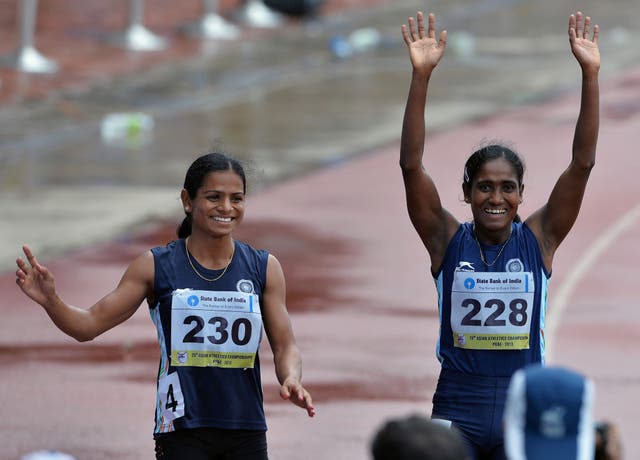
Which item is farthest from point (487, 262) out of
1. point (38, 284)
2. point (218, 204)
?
point (38, 284)

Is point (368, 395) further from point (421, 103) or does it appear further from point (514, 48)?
point (514, 48)

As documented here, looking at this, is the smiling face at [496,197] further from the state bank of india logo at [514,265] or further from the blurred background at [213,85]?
the blurred background at [213,85]

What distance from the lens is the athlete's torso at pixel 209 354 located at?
5746 mm

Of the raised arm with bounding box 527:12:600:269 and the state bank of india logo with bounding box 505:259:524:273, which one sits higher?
the raised arm with bounding box 527:12:600:269

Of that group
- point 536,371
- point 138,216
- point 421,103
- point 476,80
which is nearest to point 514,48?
point 476,80

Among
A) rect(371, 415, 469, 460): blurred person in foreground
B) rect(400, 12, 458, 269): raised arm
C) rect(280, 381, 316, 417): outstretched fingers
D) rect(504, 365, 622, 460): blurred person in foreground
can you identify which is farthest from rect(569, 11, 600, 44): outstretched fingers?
rect(371, 415, 469, 460): blurred person in foreground

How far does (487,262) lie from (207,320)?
1221 mm

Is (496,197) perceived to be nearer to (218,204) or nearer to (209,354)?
(218,204)

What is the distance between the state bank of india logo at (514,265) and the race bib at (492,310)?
0.07ft

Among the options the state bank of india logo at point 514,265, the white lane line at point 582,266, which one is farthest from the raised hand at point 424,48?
the white lane line at point 582,266

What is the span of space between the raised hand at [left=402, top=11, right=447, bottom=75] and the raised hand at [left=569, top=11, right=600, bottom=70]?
58 centimetres

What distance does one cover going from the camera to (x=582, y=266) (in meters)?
14.8

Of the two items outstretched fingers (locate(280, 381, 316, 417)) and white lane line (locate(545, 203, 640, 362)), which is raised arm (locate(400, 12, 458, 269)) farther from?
white lane line (locate(545, 203, 640, 362))

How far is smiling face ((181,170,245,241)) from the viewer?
5.91 meters
